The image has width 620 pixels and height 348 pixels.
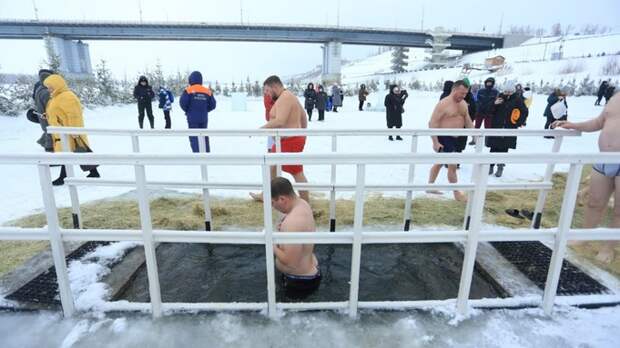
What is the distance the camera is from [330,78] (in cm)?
5119

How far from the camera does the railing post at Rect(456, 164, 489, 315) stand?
2184mm

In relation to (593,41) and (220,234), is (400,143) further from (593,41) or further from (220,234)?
(593,41)

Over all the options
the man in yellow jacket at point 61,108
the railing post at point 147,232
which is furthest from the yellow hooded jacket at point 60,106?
the railing post at point 147,232

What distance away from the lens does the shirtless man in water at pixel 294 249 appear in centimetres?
272

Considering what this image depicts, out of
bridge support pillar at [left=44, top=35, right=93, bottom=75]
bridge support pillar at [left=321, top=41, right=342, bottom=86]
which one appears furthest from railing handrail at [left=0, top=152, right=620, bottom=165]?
bridge support pillar at [left=321, top=41, right=342, bottom=86]

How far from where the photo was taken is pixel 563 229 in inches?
91.7

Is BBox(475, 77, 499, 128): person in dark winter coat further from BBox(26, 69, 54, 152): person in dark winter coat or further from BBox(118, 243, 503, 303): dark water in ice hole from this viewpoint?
BBox(26, 69, 54, 152): person in dark winter coat

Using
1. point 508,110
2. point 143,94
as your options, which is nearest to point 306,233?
point 508,110

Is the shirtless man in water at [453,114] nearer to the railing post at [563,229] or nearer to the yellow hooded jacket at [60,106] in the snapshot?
the railing post at [563,229]

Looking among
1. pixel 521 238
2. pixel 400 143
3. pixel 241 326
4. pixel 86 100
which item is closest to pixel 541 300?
pixel 521 238

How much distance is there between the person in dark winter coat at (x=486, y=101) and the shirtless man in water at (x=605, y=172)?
149 inches

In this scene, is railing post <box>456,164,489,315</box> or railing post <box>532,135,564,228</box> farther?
railing post <box>532,135,564,228</box>

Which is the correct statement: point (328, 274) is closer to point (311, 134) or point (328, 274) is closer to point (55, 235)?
point (311, 134)

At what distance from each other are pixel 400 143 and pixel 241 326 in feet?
27.1
